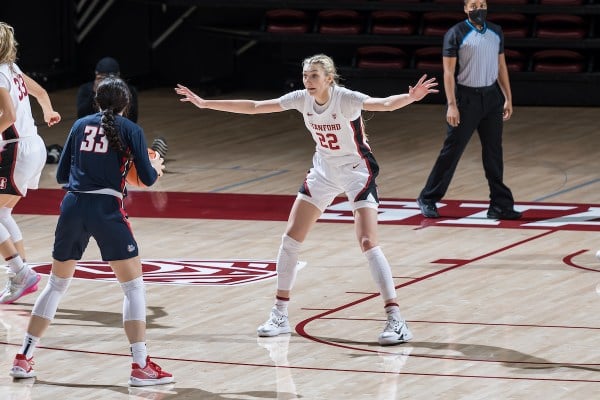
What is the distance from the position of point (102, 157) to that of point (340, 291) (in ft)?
8.47

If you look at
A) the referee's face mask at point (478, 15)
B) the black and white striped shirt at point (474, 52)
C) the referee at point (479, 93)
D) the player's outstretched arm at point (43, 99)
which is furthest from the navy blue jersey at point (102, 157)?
the referee's face mask at point (478, 15)

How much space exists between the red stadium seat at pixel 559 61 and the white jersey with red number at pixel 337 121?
10212 mm

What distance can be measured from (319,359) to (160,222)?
4.38 meters

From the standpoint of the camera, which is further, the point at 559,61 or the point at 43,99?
the point at 559,61

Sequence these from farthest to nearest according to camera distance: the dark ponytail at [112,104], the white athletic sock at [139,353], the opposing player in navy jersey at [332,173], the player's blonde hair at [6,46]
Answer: the player's blonde hair at [6,46], the opposing player in navy jersey at [332,173], the white athletic sock at [139,353], the dark ponytail at [112,104]

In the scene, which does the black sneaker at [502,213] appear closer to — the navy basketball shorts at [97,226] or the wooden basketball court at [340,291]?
the wooden basketball court at [340,291]

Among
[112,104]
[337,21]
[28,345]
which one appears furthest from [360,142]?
[337,21]

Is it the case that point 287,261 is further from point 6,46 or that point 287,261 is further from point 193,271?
point 6,46

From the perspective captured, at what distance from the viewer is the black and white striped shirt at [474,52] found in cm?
1133

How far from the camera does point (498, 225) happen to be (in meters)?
11.4

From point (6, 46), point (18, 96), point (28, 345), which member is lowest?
point (28, 345)

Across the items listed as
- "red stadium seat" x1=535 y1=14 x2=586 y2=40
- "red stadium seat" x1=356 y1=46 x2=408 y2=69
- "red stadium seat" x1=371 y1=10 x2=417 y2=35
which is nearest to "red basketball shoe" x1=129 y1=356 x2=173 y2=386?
"red stadium seat" x1=356 y1=46 x2=408 y2=69

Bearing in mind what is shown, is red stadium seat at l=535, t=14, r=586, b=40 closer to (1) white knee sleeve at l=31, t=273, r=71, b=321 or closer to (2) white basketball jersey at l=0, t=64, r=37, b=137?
(2) white basketball jersey at l=0, t=64, r=37, b=137

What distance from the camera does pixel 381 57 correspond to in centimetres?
1864
